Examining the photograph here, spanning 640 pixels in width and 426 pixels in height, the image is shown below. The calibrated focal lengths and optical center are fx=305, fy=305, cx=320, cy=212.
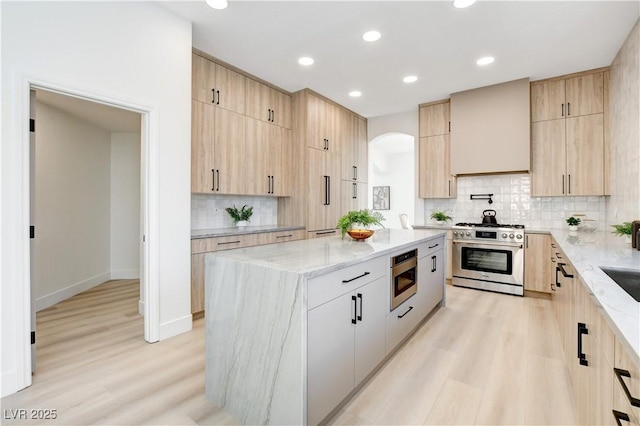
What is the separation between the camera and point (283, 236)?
4203 millimetres

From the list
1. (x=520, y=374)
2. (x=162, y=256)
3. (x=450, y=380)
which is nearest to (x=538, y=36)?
(x=520, y=374)

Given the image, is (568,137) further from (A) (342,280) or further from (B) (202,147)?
(B) (202,147)

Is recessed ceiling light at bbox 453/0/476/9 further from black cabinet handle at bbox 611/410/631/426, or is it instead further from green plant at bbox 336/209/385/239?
black cabinet handle at bbox 611/410/631/426

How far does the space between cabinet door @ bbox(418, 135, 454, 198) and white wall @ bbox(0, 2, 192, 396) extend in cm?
377

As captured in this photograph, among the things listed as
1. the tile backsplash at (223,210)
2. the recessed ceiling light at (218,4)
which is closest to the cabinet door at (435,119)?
the tile backsplash at (223,210)

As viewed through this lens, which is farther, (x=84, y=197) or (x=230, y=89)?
(x=84, y=197)

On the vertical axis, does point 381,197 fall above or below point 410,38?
below

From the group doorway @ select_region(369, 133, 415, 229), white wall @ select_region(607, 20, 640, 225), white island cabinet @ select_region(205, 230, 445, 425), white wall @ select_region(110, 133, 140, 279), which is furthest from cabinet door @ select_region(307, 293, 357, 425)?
doorway @ select_region(369, 133, 415, 229)

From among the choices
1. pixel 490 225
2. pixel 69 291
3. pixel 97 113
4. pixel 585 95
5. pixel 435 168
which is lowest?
pixel 69 291

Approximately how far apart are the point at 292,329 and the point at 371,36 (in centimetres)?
297

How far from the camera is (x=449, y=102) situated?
4906 mm

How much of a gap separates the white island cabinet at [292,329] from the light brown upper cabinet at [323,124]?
9.68 feet

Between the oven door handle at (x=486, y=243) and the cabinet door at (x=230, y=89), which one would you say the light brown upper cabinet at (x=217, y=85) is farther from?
the oven door handle at (x=486, y=243)

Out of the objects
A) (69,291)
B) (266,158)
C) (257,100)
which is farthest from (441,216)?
(69,291)
